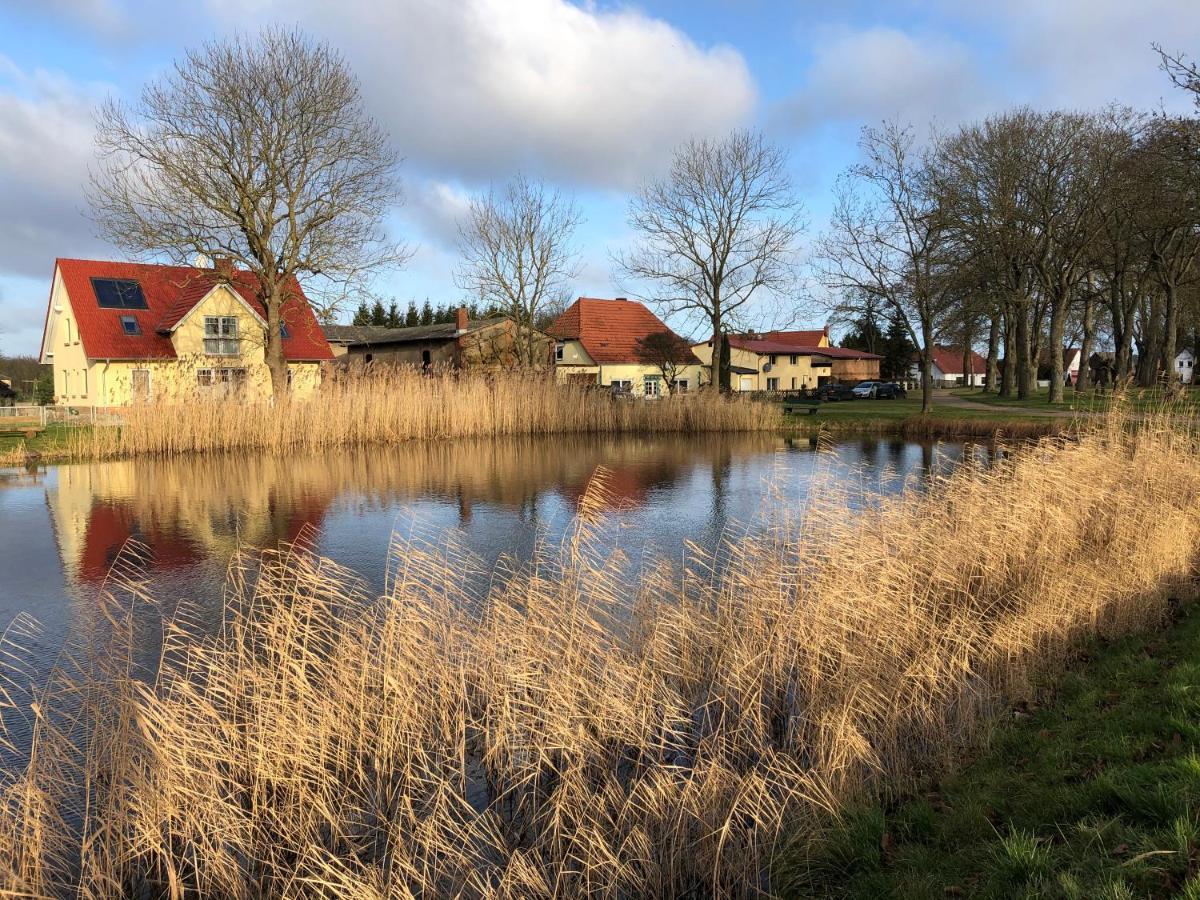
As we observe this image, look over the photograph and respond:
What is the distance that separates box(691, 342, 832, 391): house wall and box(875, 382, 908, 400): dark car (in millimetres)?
14384

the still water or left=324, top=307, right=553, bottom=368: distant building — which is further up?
left=324, top=307, right=553, bottom=368: distant building

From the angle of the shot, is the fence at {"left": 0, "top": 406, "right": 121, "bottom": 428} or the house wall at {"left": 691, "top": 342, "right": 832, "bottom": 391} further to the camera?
the house wall at {"left": 691, "top": 342, "right": 832, "bottom": 391}

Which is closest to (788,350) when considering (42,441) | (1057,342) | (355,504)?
(1057,342)

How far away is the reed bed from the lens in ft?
71.5

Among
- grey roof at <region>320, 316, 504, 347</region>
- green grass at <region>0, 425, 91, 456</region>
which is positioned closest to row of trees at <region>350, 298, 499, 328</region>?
grey roof at <region>320, 316, 504, 347</region>

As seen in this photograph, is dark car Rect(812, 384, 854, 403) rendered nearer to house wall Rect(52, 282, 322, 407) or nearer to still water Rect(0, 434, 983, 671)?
still water Rect(0, 434, 983, 671)

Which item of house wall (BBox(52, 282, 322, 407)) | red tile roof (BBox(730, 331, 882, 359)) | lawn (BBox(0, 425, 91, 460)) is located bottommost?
lawn (BBox(0, 425, 91, 460))

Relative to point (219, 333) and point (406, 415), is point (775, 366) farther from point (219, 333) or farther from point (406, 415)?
point (406, 415)

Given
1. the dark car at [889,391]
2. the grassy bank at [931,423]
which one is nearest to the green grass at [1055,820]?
the grassy bank at [931,423]

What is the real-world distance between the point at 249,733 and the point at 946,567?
221 inches

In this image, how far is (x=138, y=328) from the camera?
36.5 meters

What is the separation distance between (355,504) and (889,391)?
45298 mm

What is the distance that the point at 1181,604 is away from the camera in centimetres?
744

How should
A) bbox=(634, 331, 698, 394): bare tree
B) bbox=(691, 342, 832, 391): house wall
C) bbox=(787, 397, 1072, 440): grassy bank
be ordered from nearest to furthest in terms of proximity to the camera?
bbox=(787, 397, 1072, 440): grassy bank → bbox=(634, 331, 698, 394): bare tree → bbox=(691, 342, 832, 391): house wall
